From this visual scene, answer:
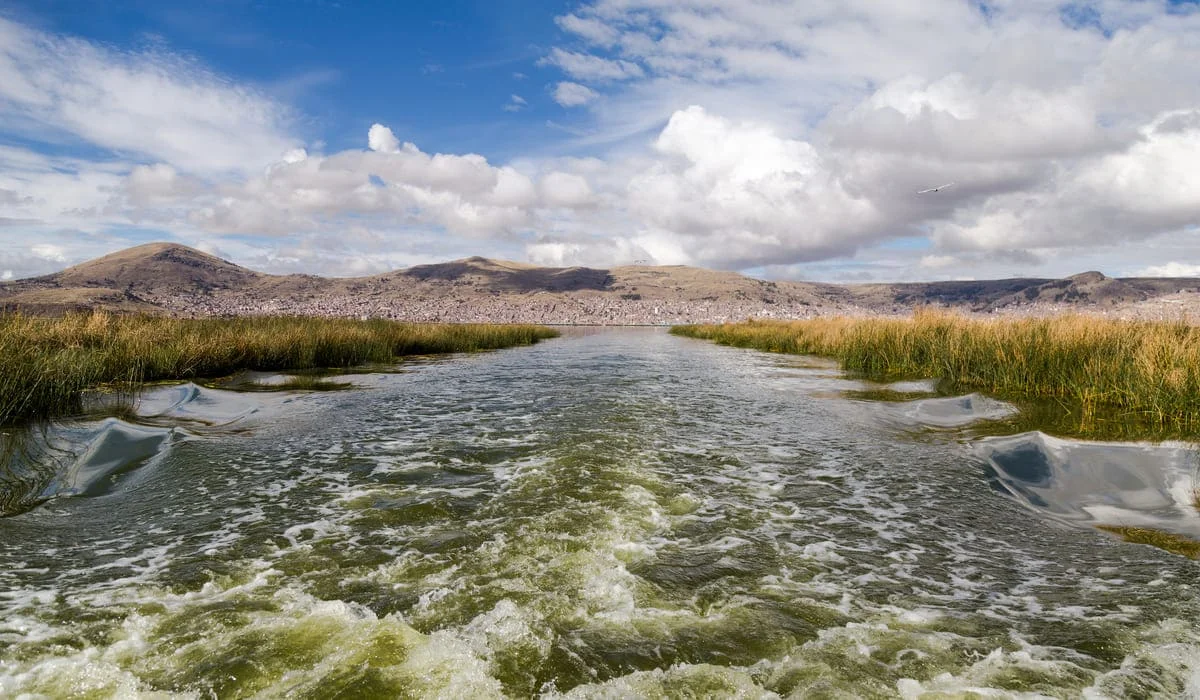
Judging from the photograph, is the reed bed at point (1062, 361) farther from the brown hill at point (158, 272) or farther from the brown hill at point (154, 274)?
the brown hill at point (158, 272)

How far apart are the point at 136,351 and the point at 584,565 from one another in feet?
44.2

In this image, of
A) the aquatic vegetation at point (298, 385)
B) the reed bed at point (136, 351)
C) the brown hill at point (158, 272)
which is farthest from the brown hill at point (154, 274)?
the aquatic vegetation at point (298, 385)

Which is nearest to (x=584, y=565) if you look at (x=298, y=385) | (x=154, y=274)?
(x=298, y=385)

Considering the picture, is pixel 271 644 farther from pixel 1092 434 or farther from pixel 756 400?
pixel 756 400

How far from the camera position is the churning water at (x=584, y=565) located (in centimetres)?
286

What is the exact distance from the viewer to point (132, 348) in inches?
503

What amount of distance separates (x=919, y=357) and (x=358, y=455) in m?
15.4

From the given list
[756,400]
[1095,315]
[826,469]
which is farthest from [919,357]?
[826,469]

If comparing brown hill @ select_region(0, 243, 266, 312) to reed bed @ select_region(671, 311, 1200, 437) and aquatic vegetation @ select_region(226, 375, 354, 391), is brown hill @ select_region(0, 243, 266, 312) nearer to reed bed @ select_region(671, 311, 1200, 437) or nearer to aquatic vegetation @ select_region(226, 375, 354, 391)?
aquatic vegetation @ select_region(226, 375, 354, 391)

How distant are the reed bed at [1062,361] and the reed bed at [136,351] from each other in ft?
49.1

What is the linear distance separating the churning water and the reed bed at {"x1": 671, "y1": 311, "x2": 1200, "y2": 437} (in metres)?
2.29

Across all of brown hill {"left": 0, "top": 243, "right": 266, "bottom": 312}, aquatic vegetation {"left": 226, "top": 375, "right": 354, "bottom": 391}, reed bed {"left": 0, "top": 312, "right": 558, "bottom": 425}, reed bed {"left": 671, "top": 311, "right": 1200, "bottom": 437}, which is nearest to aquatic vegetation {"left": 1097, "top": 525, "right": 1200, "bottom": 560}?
reed bed {"left": 671, "top": 311, "right": 1200, "bottom": 437}

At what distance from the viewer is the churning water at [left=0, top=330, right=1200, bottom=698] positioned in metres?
2.86

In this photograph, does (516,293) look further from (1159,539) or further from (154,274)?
(1159,539)
